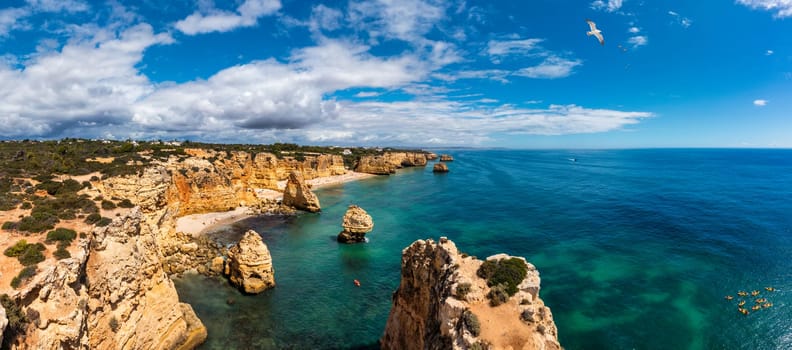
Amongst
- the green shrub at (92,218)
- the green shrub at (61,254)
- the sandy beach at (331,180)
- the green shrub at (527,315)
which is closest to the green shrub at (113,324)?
the green shrub at (61,254)

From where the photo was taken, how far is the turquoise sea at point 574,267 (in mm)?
23828

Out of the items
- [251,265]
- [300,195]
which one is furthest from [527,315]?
[300,195]

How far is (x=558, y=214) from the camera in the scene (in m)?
58.5

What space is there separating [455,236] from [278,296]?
25.6 m

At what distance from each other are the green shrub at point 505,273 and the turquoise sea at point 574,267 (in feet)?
38.9

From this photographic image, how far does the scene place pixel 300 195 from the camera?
191 feet

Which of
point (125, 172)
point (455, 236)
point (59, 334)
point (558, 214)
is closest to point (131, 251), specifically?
point (59, 334)

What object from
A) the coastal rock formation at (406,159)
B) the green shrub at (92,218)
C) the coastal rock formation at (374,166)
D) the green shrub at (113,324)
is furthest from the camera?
the coastal rock formation at (406,159)

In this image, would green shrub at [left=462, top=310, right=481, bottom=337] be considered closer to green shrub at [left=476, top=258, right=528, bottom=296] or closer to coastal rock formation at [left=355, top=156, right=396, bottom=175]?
green shrub at [left=476, top=258, right=528, bottom=296]

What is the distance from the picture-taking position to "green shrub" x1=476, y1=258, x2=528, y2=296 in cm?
1390

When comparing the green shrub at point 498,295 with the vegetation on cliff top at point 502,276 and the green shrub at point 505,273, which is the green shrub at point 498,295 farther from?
the green shrub at point 505,273

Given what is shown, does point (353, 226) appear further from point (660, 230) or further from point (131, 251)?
point (660, 230)

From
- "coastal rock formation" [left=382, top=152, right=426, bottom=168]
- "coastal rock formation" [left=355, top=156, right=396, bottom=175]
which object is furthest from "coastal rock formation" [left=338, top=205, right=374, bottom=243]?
"coastal rock formation" [left=382, top=152, right=426, bottom=168]

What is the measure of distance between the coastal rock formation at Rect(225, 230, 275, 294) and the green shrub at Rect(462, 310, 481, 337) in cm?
2139
